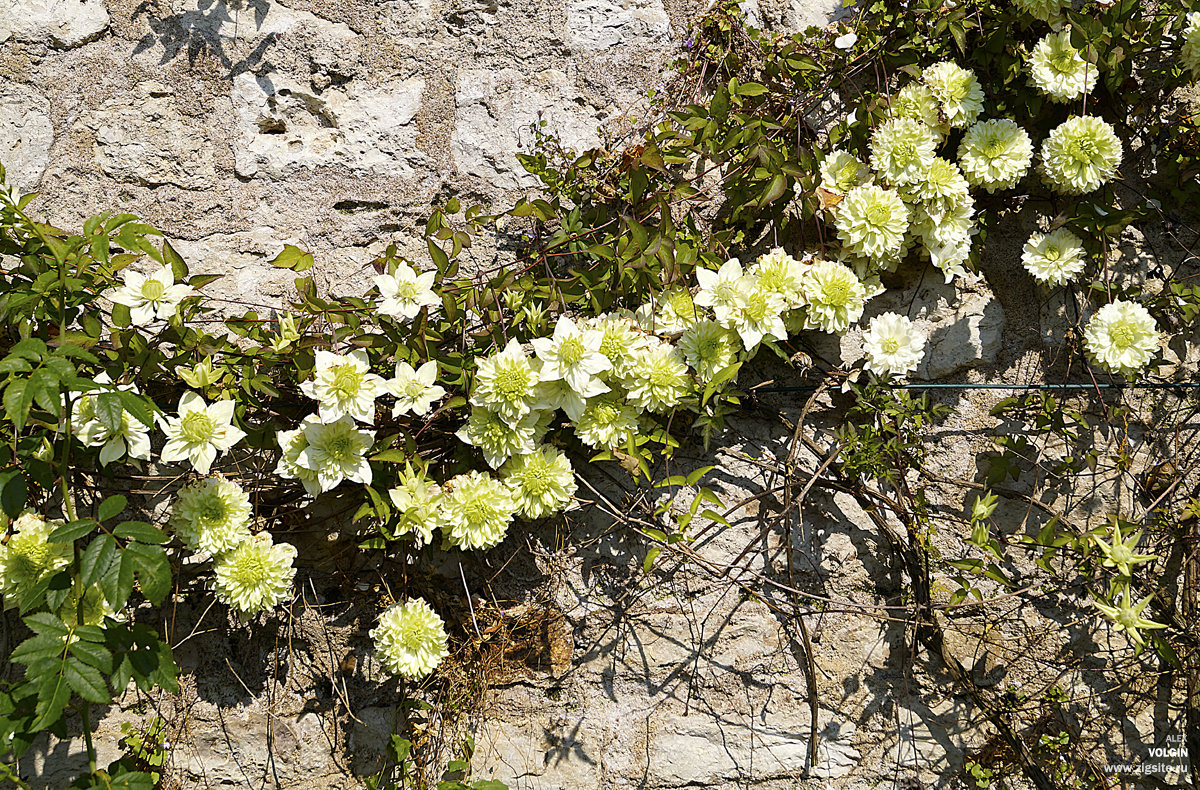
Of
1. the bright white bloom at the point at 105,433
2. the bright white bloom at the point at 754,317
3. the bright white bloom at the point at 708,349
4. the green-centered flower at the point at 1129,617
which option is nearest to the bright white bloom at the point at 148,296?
the bright white bloom at the point at 105,433

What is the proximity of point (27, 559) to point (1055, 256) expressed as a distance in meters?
2.68

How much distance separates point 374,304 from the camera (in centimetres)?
192

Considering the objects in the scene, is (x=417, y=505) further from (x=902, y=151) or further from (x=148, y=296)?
(x=902, y=151)

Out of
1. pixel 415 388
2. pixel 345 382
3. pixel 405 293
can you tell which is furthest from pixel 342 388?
pixel 405 293

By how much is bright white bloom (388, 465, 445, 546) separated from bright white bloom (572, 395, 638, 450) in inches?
15.2

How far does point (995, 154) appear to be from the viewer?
201cm

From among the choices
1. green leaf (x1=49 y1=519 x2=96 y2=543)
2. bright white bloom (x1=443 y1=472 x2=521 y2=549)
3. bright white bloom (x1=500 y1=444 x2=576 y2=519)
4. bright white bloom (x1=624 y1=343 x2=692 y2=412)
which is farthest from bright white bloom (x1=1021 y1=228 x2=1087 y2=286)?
green leaf (x1=49 y1=519 x2=96 y2=543)

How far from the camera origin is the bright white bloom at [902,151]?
1.95m

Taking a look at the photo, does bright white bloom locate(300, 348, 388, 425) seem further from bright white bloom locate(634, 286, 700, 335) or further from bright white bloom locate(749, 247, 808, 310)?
bright white bloom locate(749, 247, 808, 310)

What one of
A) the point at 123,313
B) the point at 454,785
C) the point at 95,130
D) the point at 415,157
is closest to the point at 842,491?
the point at 454,785

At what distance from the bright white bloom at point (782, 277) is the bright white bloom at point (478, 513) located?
0.85m

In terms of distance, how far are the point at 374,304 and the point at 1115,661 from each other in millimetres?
2314

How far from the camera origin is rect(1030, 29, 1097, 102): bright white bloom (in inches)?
78.2

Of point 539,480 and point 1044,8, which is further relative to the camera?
point 1044,8
